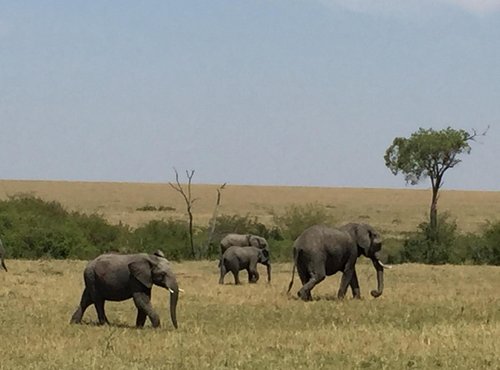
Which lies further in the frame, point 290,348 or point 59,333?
point 59,333

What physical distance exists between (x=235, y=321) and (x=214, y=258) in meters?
22.3

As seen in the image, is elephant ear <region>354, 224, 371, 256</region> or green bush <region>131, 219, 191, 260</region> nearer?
elephant ear <region>354, 224, 371, 256</region>

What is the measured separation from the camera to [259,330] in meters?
15.9

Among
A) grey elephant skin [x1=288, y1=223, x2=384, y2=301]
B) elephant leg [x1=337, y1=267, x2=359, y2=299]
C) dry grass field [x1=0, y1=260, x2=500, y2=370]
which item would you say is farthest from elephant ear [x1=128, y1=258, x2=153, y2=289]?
elephant leg [x1=337, y1=267, x2=359, y2=299]

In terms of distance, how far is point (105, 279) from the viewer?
55.3 feet

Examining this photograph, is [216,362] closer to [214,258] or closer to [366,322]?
[366,322]

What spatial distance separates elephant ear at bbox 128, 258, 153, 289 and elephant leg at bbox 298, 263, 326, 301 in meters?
5.58

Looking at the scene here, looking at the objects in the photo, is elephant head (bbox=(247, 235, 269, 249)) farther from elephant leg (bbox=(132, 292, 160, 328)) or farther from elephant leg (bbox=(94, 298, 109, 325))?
elephant leg (bbox=(132, 292, 160, 328))

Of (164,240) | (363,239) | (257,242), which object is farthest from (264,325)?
(164,240)

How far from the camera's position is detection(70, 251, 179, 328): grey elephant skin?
53.2ft

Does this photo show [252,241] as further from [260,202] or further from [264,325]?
[260,202]

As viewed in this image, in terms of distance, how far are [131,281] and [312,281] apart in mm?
5917

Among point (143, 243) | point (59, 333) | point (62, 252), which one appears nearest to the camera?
point (59, 333)

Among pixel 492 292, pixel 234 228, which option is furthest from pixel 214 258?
pixel 492 292
